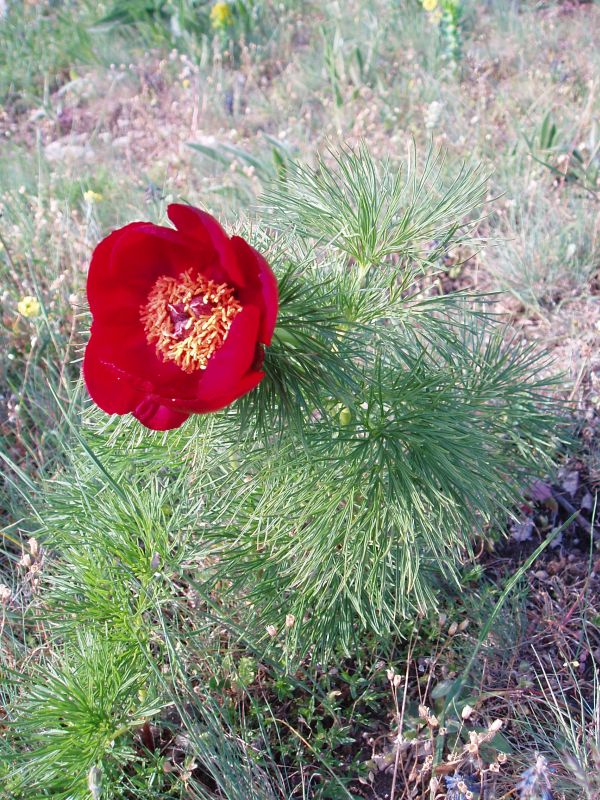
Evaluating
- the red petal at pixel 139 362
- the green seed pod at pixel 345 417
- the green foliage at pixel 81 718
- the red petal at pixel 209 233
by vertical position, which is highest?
the red petal at pixel 209 233

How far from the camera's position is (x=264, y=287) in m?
0.77

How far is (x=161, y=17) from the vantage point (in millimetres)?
4340

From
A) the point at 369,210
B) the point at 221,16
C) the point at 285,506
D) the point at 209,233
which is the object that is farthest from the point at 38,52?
the point at 209,233

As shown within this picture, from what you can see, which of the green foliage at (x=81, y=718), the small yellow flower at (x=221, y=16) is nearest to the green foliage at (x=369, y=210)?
the green foliage at (x=81, y=718)

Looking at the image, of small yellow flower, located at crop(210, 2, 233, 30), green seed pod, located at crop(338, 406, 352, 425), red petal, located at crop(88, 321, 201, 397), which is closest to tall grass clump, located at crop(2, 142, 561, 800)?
green seed pod, located at crop(338, 406, 352, 425)

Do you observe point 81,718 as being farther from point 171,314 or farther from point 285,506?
point 171,314

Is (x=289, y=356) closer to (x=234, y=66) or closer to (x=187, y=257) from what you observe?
(x=187, y=257)

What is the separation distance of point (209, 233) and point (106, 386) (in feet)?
0.74

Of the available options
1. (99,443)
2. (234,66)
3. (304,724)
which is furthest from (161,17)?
(304,724)

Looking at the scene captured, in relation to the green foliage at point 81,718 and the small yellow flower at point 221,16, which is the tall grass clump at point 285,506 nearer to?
the green foliage at point 81,718

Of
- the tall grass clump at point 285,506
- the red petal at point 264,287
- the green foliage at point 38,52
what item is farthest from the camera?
the green foliage at point 38,52

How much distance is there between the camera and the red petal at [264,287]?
0.76 metres

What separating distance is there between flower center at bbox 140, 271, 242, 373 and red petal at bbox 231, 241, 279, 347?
0.05m

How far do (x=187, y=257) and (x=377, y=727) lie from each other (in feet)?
3.24
